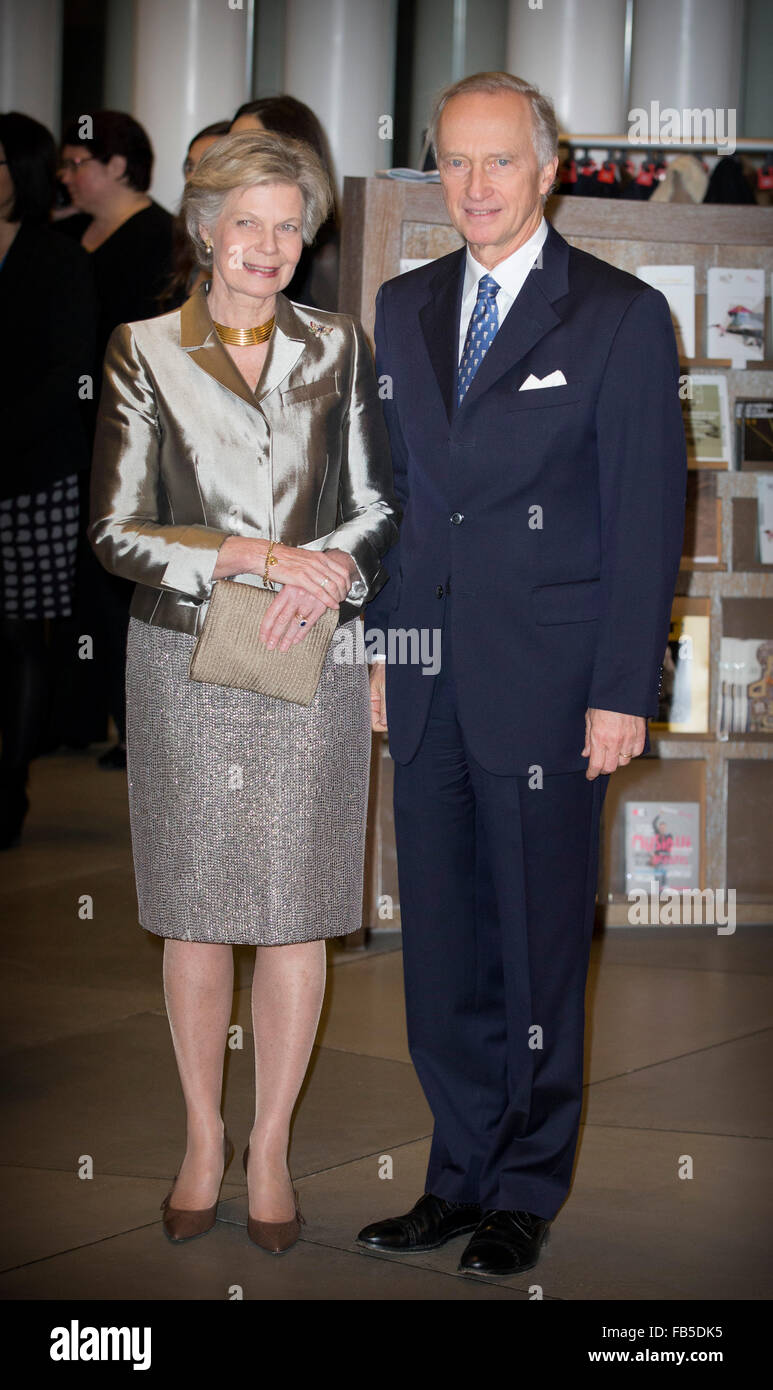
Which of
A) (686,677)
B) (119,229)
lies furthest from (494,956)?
(119,229)

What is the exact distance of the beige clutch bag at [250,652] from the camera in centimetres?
247

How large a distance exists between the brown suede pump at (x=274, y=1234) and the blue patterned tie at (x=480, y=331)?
4.36 feet

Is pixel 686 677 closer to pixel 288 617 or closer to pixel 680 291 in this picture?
pixel 680 291

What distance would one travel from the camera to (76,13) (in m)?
9.03

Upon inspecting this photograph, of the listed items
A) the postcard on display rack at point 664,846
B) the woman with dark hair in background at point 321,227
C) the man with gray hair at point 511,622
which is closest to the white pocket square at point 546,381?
the man with gray hair at point 511,622

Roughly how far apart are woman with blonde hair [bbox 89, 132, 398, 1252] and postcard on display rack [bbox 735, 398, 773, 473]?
2.51 m

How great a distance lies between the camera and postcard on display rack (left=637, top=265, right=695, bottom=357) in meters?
4.75

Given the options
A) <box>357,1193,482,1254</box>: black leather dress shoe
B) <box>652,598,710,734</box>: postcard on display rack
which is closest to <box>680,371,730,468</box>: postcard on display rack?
<box>652,598,710,734</box>: postcard on display rack

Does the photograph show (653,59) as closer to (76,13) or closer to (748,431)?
(76,13)

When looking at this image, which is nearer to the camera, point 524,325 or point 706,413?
point 524,325

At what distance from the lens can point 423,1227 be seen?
8.73 feet

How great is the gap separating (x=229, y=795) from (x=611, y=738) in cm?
59

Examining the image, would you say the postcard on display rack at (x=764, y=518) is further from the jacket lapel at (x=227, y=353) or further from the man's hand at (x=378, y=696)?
the jacket lapel at (x=227, y=353)
